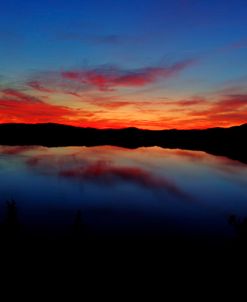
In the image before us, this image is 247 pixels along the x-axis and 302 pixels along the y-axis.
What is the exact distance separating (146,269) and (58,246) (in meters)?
4.27

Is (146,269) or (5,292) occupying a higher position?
(5,292)

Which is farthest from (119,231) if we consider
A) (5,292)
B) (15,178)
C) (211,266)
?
(15,178)

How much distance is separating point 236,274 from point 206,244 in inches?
170

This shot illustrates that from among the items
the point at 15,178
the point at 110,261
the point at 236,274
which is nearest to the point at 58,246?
the point at 110,261

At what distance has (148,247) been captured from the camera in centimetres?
1408

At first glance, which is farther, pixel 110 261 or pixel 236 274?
pixel 110 261

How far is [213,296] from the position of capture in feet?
31.7

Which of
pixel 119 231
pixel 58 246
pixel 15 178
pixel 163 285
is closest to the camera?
pixel 163 285

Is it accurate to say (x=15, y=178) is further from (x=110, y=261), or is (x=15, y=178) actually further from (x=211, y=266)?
(x=211, y=266)

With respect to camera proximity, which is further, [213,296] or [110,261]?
[110,261]

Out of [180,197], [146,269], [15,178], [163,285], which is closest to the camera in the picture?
[163,285]

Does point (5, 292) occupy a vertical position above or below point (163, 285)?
above

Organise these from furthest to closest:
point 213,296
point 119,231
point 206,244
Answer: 1. point 119,231
2. point 206,244
3. point 213,296

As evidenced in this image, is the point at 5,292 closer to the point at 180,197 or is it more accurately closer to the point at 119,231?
the point at 119,231
